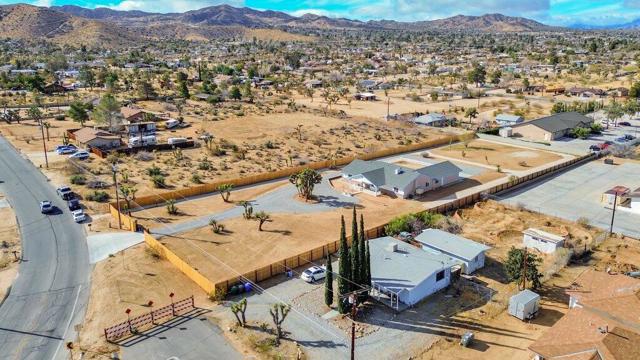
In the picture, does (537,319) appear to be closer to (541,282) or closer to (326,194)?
(541,282)

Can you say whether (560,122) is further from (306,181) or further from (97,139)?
(97,139)

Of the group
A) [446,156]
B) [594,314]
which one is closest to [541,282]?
[594,314]

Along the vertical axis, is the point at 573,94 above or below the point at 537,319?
above

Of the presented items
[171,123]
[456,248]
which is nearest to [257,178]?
[456,248]

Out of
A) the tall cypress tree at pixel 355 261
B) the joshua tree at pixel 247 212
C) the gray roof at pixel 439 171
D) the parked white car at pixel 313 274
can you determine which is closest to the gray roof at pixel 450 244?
the parked white car at pixel 313 274

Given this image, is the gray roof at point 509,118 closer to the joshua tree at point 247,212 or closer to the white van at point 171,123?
the white van at point 171,123

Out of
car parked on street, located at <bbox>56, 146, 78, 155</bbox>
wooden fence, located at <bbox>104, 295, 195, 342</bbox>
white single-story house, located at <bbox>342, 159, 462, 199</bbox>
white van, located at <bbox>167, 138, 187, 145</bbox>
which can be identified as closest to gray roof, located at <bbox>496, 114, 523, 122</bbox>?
white single-story house, located at <bbox>342, 159, 462, 199</bbox>
